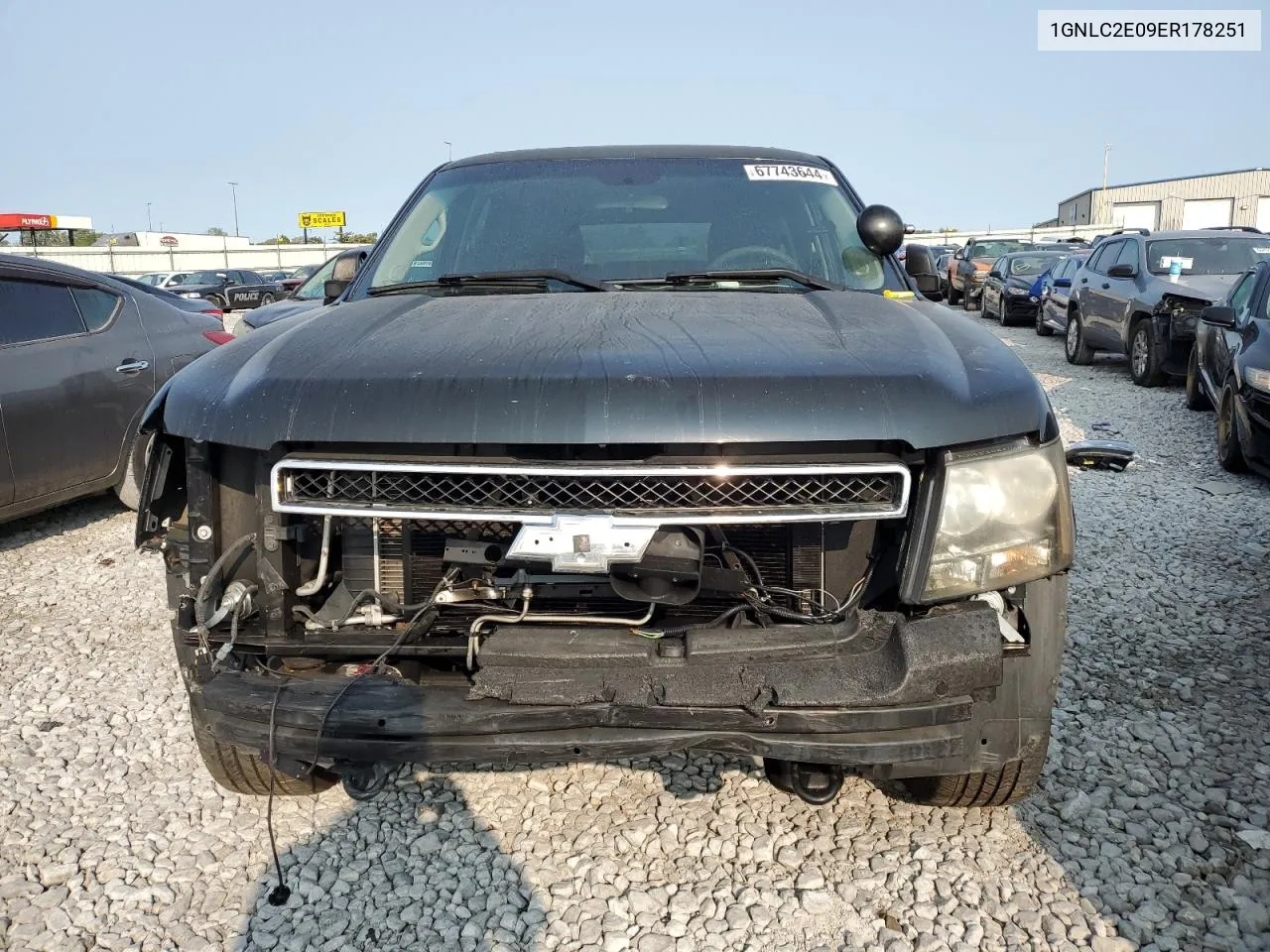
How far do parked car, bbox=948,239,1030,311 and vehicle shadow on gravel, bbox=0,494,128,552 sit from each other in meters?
19.8

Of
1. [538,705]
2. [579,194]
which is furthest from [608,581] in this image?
[579,194]

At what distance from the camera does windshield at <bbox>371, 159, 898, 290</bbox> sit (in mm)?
3324

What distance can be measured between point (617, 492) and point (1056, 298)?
14563 mm

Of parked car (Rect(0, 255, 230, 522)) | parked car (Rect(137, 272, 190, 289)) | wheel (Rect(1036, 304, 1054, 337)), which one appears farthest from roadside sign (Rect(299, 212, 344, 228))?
parked car (Rect(0, 255, 230, 522))

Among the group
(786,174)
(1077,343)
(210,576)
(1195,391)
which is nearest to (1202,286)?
(1195,391)

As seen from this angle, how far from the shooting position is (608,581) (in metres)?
2.36

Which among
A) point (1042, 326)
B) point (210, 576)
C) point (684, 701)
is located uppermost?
point (210, 576)

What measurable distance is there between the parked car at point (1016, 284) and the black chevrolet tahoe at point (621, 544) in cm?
1693

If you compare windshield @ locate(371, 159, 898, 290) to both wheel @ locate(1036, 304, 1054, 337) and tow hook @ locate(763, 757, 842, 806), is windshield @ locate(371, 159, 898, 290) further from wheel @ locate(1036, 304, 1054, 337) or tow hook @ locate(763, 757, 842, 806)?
wheel @ locate(1036, 304, 1054, 337)

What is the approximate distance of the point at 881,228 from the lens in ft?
11.2

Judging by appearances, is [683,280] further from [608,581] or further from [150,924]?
[150,924]

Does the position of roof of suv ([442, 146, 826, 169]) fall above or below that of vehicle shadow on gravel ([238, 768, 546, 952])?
above

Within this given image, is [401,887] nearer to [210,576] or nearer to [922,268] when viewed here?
[210,576]

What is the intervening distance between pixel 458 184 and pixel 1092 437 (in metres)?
6.20
